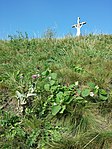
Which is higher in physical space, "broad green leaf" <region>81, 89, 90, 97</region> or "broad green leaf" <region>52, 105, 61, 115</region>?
"broad green leaf" <region>81, 89, 90, 97</region>

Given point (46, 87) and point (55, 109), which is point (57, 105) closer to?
point (55, 109)

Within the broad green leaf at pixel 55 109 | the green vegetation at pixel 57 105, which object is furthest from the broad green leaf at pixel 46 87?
the broad green leaf at pixel 55 109

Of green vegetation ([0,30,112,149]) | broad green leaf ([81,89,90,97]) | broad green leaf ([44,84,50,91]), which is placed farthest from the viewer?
broad green leaf ([44,84,50,91])

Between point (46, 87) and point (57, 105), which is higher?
point (46, 87)

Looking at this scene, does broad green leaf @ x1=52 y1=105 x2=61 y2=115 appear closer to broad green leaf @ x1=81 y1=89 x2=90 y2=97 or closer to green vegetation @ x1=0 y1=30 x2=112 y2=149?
green vegetation @ x1=0 y1=30 x2=112 y2=149

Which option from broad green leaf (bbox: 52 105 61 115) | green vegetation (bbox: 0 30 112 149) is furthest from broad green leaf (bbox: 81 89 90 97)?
broad green leaf (bbox: 52 105 61 115)

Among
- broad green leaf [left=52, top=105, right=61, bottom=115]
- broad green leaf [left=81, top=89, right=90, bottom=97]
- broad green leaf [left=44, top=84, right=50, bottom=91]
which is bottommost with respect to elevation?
broad green leaf [left=52, top=105, right=61, bottom=115]

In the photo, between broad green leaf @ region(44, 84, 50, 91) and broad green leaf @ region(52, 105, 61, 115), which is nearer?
broad green leaf @ region(52, 105, 61, 115)

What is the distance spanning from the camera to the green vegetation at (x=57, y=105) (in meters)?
2.56

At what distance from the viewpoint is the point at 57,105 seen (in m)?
2.84

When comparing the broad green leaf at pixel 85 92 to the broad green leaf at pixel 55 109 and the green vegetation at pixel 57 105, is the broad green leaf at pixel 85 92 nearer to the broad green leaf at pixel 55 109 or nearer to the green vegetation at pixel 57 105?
the green vegetation at pixel 57 105

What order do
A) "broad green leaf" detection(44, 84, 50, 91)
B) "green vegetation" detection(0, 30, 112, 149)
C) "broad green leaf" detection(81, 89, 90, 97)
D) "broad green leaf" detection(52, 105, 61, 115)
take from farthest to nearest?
"broad green leaf" detection(44, 84, 50, 91)
"broad green leaf" detection(81, 89, 90, 97)
"broad green leaf" detection(52, 105, 61, 115)
"green vegetation" detection(0, 30, 112, 149)

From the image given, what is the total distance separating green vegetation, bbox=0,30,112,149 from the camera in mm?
2557

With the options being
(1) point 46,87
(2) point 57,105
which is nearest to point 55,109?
(2) point 57,105
